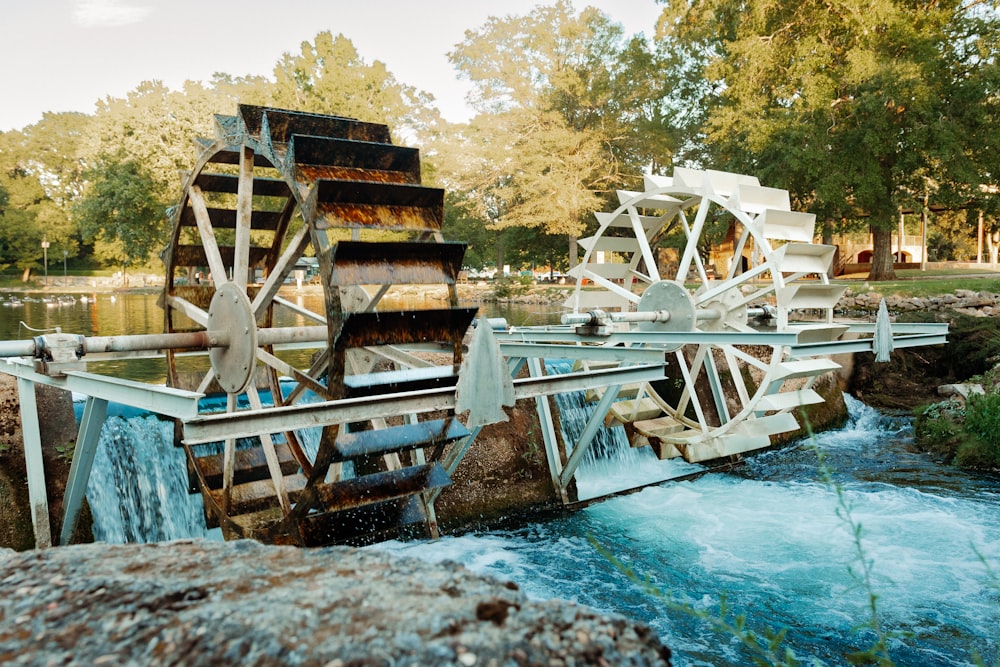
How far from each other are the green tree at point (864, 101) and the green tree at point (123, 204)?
2404 cm

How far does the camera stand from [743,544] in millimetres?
7113

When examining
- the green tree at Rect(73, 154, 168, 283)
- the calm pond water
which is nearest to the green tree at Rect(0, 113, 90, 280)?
the green tree at Rect(73, 154, 168, 283)

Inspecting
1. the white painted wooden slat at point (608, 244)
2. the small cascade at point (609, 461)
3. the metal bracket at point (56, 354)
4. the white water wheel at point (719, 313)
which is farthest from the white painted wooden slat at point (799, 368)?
the metal bracket at point (56, 354)

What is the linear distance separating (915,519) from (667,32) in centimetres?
2476

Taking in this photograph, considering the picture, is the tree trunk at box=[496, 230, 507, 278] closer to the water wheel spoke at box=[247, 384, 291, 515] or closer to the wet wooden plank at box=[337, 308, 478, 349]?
the water wheel spoke at box=[247, 384, 291, 515]

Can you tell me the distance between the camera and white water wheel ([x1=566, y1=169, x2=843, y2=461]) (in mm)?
9062

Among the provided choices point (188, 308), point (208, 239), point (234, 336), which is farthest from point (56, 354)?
point (188, 308)

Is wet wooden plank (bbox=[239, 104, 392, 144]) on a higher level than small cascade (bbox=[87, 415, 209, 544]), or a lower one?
higher

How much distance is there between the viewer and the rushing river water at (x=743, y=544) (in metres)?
5.40

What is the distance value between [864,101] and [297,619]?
852 inches

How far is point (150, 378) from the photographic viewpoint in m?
12.0

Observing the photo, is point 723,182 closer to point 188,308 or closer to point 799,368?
point 799,368

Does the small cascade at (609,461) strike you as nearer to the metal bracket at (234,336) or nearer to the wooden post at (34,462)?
the metal bracket at (234,336)

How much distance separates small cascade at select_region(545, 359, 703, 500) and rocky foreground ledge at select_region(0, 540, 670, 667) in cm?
643
